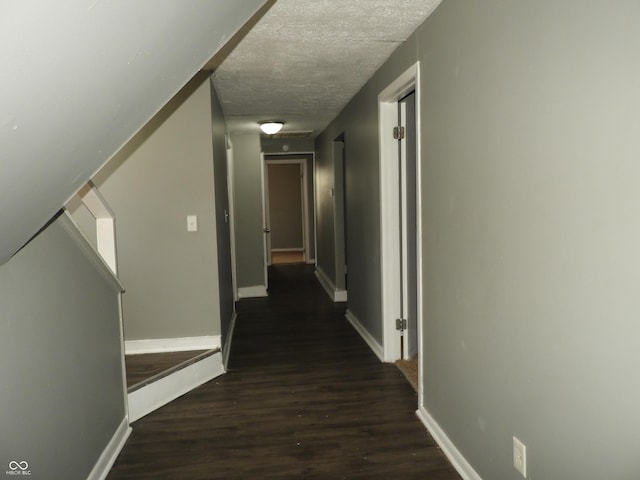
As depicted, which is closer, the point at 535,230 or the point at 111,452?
the point at 535,230

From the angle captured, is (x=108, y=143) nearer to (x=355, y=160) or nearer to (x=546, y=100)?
(x=546, y=100)

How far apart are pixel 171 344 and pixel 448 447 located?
227 centimetres

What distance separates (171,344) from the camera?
12.3 feet

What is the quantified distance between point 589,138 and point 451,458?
176 cm

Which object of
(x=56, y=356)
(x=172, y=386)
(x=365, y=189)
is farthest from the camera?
(x=365, y=189)

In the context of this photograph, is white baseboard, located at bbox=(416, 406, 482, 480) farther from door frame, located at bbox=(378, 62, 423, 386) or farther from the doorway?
the doorway

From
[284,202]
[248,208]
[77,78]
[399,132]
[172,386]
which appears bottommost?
[172,386]

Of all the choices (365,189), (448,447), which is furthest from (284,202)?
(448,447)

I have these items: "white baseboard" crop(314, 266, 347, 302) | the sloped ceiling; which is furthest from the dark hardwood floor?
"white baseboard" crop(314, 266, 347, 302)

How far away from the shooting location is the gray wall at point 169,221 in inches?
143

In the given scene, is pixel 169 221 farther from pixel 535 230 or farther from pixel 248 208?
pixel 248 208

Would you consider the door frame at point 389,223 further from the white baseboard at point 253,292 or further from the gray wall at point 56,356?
the white baseboard at point 253,292

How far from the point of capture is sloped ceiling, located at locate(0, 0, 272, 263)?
84 centimetres

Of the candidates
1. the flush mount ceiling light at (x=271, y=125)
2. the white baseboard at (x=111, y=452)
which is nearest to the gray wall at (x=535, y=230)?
the white baseboard at (x=111, y=452)
